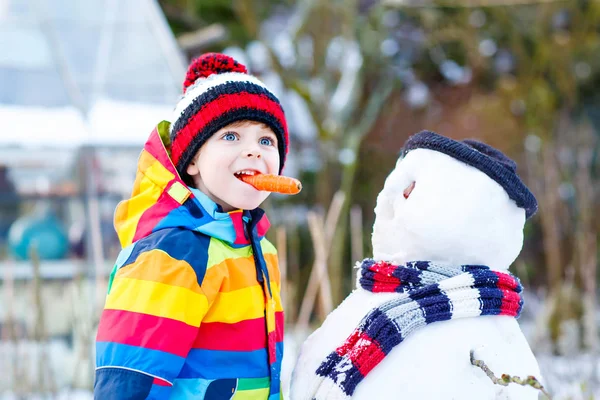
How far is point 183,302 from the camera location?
1278 millimetres

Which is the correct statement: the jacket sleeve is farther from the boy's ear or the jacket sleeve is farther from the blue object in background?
the blue object in background

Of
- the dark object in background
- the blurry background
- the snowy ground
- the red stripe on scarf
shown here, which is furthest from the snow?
the red stripe on scarf

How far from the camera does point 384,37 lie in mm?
7758

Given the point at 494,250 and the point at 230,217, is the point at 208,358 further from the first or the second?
Result: the point at 494,250

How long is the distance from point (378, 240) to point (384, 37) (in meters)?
6.53

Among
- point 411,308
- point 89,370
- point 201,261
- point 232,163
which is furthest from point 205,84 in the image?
point 89,370

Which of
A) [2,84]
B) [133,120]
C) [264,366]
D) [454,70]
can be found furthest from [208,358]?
[454,70]

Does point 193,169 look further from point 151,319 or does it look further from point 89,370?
point 89,370

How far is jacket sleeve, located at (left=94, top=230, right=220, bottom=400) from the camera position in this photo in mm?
1228

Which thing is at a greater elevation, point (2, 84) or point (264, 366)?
point (2, 84)

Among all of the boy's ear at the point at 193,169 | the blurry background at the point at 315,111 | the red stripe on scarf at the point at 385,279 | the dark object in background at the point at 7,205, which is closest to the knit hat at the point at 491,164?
the red stripe on scarf at the point at 385,279

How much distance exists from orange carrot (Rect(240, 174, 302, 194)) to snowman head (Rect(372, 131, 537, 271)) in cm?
23

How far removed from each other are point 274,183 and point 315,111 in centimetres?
589

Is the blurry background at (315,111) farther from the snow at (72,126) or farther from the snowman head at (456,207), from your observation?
the snowman head at (456,207)
